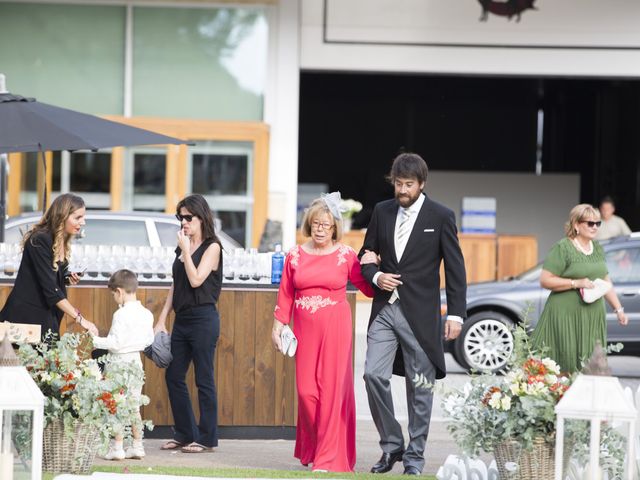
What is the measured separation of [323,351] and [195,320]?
3.35 ft

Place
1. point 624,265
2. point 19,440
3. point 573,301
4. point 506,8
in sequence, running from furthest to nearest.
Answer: point 506,8
point 624,265
point 573,301
point 19,440

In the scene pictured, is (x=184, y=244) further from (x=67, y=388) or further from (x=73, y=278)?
(x=67, y=388)

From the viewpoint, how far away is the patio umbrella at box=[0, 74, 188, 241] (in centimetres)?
884

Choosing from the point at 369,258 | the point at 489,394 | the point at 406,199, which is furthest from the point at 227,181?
the point at 489,394

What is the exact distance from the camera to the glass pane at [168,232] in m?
13.1

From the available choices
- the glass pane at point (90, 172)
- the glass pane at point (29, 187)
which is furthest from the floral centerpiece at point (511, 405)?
the glass pane at point (29, 187)

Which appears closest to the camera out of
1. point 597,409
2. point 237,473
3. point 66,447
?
point 597,409

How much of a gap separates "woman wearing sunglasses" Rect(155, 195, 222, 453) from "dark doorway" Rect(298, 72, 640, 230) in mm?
22591

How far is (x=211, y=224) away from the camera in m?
8.77

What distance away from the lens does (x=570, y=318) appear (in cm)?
897

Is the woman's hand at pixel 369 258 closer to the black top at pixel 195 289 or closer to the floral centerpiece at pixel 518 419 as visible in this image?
the black top at pixel 195 289

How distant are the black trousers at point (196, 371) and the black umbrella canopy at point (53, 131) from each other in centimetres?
135

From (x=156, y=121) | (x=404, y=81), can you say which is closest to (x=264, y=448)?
(x=156, y=121)

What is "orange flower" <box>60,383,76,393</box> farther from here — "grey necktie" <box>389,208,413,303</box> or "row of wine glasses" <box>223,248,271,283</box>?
"row of wine glasses" <box>223,248,271,283</box>
